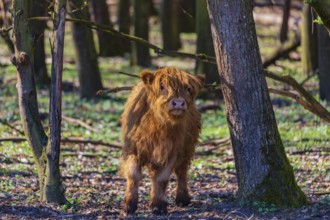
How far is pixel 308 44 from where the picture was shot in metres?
20.2

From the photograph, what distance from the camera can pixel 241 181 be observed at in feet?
28.4

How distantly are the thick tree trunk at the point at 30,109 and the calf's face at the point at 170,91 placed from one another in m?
1.26

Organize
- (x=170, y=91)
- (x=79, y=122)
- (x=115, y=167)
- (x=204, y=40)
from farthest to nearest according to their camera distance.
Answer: (x=204, y=40) < (x=79, y=122) < (x=115, y=167) < (x=170, y=91)

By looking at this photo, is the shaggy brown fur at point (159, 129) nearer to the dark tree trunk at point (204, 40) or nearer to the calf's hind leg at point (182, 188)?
the calf's hind leg at point (182, 188)

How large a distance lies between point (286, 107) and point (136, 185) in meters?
8.68

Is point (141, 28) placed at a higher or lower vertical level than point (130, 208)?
higher

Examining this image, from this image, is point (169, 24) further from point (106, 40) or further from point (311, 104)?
point (311, 104)

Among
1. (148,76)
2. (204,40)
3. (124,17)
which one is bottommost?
(148,76)

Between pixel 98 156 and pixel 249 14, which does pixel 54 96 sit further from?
pixel 98 156

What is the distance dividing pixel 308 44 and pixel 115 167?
937cm

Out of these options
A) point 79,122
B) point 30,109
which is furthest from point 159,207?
point 79,122

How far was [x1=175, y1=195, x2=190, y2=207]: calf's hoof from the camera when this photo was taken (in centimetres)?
952

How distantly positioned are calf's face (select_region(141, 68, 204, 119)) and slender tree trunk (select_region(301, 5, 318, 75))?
10.8 m

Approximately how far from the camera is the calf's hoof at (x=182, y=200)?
952 cm
